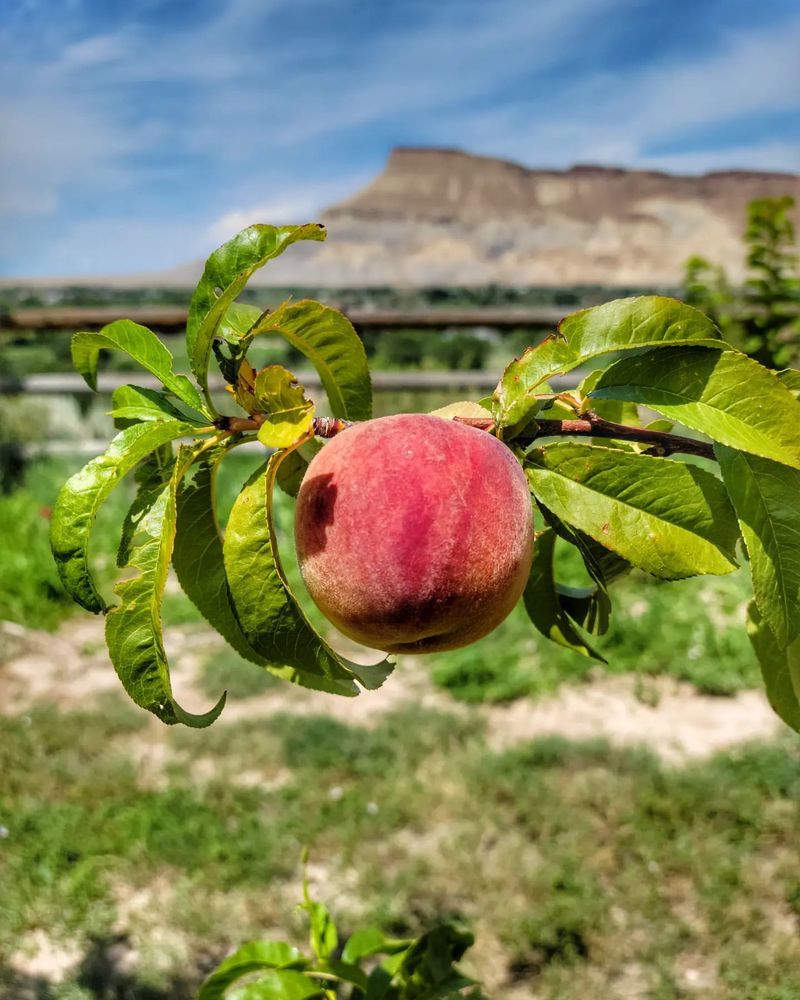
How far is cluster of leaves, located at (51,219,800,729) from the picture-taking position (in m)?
0.44

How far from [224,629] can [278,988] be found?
48cm

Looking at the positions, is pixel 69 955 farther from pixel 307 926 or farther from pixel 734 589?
pixel 734 589

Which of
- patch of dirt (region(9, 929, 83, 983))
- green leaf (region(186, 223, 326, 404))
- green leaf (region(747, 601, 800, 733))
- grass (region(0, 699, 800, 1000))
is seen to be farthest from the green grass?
green leaf (region(186, 223, 326, 404))

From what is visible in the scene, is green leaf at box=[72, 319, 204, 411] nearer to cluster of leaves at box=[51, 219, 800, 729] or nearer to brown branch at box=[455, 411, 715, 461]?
cluster of leaves at box=[51, 219, 800, 729]

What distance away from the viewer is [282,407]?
46cm

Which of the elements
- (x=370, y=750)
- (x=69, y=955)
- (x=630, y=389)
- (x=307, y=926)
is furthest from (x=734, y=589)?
(x=630, y=389)

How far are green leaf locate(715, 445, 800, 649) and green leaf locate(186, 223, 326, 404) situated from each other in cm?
24

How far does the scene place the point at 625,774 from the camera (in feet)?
6.75

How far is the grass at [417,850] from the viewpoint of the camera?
156 cm

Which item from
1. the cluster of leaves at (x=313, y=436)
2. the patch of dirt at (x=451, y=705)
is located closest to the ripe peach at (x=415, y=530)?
the cluster of leaves at (x=313, y=436)

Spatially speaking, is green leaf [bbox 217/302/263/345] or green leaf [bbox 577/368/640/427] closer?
green leaf [bbox 217/302/263/345]

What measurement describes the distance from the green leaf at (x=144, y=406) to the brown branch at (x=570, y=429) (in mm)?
29

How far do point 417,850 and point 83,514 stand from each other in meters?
1.55

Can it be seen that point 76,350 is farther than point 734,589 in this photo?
No
